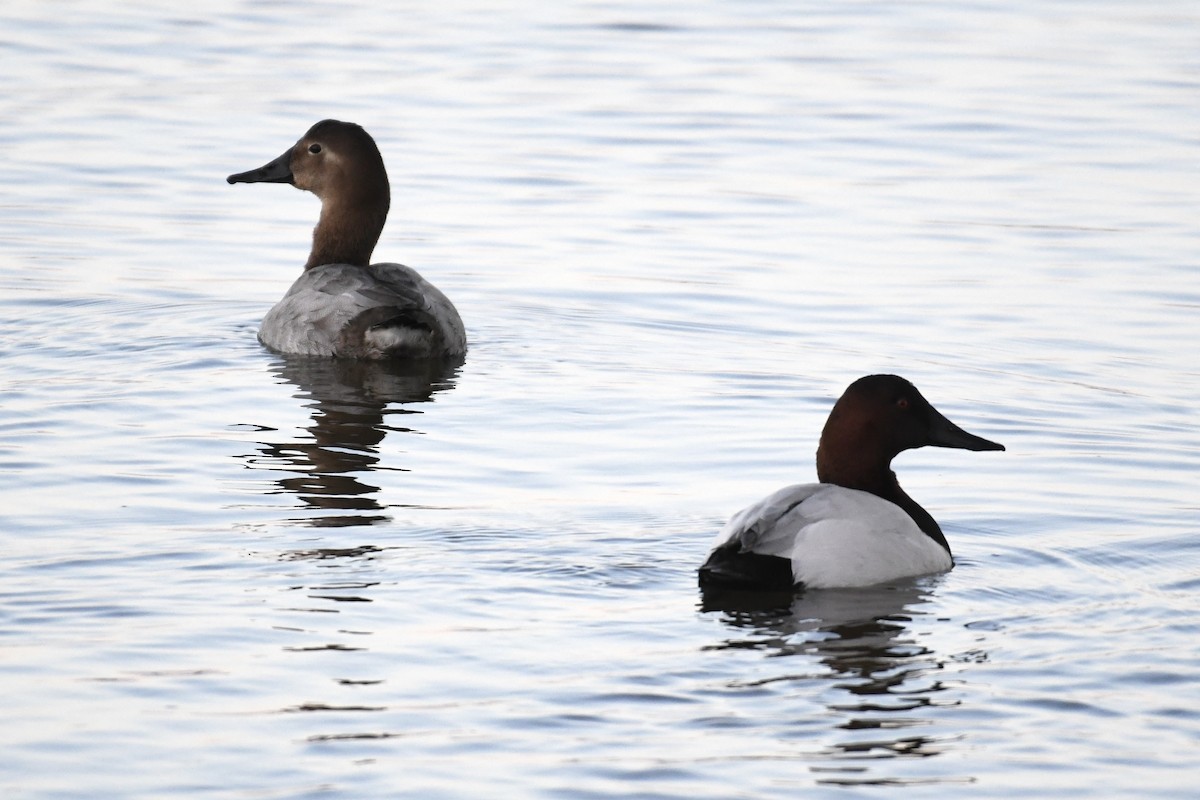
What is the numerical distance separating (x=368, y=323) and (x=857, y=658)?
234 inches

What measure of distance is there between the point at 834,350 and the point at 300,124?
8388 mm

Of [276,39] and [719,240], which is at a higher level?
[276,39]

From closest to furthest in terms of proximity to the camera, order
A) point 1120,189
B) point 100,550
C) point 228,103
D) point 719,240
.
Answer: point 100,550, point 719,240, point 1120,189, point 228,103

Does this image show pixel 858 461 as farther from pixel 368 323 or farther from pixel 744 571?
pixel 368 323

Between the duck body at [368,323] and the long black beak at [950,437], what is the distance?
14.2ft

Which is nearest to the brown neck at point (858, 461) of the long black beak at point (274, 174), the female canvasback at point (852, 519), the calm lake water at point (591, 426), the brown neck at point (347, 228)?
the female canvasback at point (852, 519)

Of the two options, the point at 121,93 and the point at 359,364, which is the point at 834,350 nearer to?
the point at 359,364

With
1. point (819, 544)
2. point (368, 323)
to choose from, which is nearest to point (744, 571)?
point (819, 544)

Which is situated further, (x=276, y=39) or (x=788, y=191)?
(x=276, y=39)

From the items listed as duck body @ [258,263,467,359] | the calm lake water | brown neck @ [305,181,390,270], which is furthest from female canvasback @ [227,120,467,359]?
the calm lake water

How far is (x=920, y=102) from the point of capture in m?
21.9

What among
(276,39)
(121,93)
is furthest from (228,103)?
(276,39)

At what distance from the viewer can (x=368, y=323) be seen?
12.7m

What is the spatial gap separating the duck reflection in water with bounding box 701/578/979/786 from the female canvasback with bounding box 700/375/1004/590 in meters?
0.09
